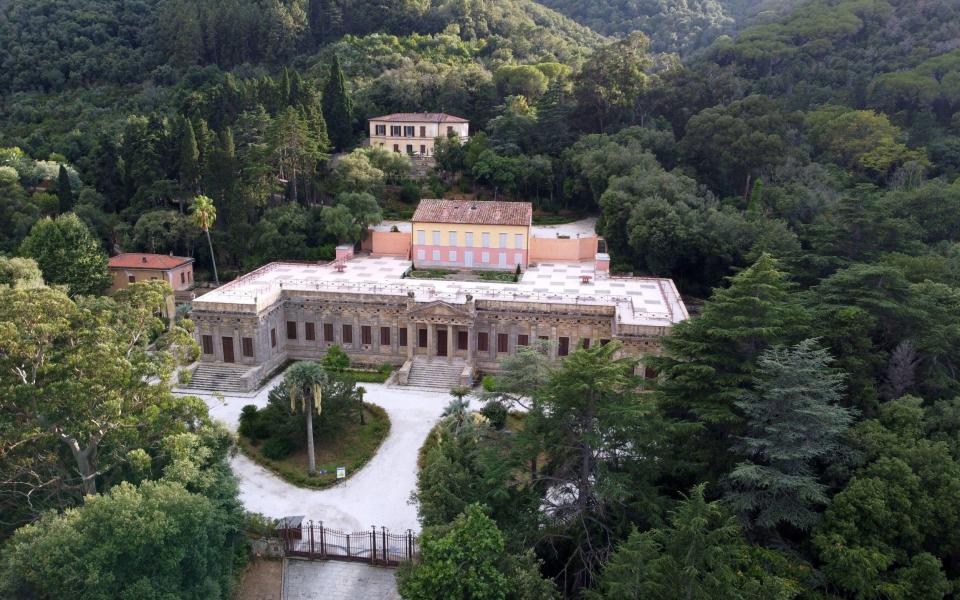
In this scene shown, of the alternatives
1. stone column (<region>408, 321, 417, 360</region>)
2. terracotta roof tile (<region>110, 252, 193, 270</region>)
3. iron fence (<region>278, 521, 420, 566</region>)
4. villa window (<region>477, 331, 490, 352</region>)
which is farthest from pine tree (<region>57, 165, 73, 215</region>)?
iron fence (<region>278, 521, 420, 566</region>)

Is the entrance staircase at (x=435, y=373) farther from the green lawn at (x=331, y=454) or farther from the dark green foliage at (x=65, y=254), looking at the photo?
the dark green foliage at (x=65, y=254)

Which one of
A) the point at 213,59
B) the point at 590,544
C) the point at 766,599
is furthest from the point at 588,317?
the point at 213,59

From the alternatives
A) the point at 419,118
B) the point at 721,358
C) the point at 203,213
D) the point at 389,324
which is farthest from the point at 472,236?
the point at 721,358

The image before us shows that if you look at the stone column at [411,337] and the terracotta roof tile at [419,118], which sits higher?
the terracotta roof tile at [419,118]

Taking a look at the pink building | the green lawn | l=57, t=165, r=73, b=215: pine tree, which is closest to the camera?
the green lawn

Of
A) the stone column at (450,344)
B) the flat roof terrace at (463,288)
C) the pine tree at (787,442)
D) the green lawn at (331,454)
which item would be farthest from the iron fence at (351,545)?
the flat roof terrace at (463,288)

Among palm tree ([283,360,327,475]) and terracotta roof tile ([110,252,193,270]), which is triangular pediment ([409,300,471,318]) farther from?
terracotta roof tile ([110,252,193,270])
